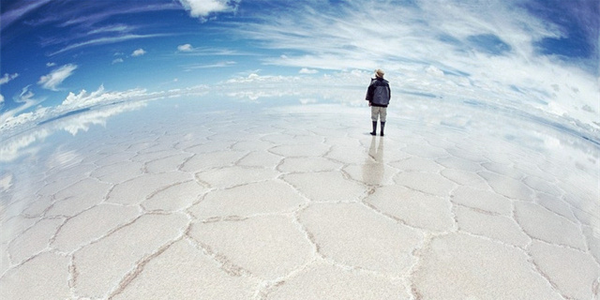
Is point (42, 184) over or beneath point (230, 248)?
beneath

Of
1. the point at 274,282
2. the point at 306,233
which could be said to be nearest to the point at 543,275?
the point at 306,233

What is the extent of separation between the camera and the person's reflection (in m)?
2.51

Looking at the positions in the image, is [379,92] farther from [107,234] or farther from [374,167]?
[107,234]

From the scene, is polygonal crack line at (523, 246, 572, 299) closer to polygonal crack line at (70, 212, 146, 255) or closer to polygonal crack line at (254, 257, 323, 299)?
polygonal crack line at (254, 257, 323, 299)

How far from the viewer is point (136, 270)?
1301 mm

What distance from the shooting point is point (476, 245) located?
1.53 meters

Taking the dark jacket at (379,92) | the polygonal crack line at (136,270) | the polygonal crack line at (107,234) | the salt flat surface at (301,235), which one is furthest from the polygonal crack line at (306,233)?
the dark jacket at (379,92)

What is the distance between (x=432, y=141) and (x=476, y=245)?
357 cm

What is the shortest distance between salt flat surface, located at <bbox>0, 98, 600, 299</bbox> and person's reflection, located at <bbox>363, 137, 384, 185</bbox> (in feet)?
0.06

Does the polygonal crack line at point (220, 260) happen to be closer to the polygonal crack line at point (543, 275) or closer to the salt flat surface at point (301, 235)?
the salt flat surface at point (301, 235)

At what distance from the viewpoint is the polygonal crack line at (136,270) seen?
1186 mm

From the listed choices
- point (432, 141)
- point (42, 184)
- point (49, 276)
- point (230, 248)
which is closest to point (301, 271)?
point (230, 248)

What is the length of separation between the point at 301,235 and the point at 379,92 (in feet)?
12.6

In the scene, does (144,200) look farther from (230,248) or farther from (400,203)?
(400,203)
